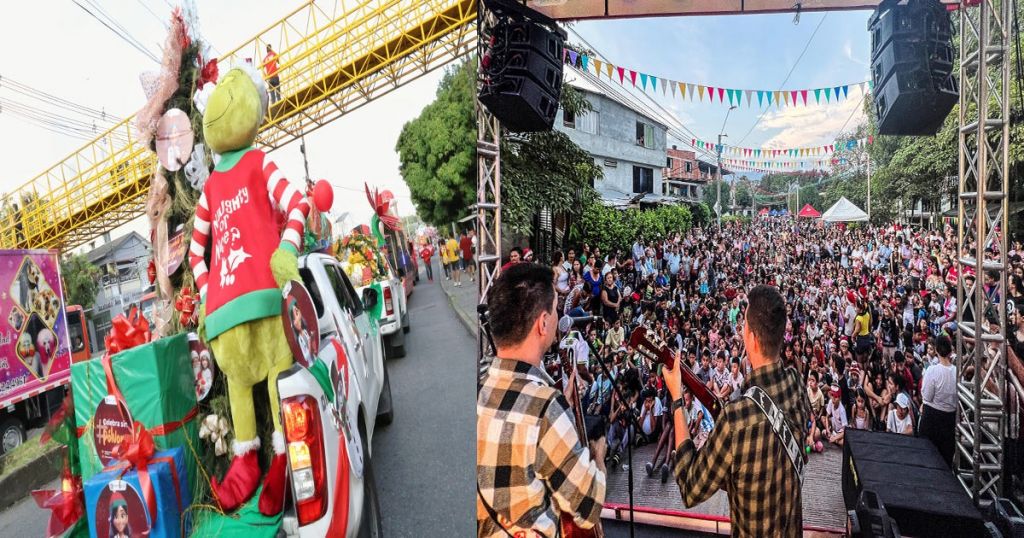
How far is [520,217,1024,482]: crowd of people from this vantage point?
457 centimetres

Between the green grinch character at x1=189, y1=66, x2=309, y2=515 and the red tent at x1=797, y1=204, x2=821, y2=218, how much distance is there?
8.26 metres

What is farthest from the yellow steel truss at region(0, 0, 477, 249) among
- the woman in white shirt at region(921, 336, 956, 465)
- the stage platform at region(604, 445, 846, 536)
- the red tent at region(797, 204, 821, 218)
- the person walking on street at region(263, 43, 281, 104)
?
the red tent at region(797, 204, 821, 218)

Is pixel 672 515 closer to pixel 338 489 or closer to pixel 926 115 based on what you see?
pixel 338 489

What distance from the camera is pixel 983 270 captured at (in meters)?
3.71

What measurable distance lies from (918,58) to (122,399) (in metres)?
5.42

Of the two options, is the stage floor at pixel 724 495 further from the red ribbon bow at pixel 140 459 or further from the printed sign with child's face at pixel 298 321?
the red ribbon bow at pixel 140 459

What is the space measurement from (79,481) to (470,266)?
8.21 metres

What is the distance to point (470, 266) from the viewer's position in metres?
10.2

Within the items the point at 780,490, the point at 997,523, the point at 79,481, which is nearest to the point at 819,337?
the point at 997,523

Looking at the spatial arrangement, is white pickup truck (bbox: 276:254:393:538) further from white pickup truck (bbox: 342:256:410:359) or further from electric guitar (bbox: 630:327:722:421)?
white pickup truck (bbox: 342:256:410:359)

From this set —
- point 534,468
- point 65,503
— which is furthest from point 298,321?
point 534,468

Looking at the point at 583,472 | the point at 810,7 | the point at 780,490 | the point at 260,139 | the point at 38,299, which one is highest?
the point at 810,7

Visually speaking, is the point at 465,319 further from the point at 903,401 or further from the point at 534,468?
the point at 534,468

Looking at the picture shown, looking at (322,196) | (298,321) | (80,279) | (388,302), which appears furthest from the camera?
(388,302)
